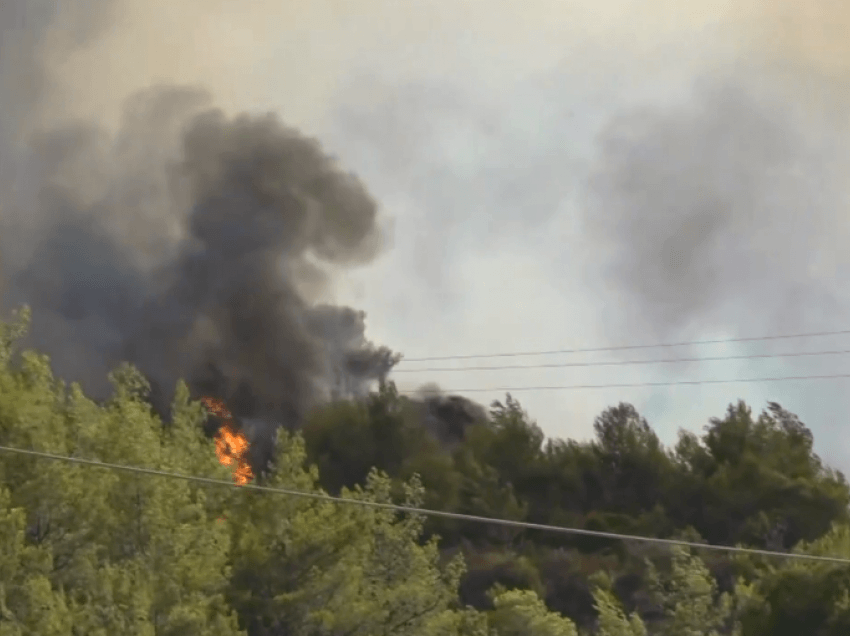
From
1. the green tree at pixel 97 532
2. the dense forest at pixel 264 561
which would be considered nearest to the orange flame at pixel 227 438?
the dense forest at pixel 264 561

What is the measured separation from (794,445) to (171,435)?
157ft

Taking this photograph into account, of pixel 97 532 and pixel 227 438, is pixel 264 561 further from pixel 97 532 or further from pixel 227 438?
pixel 227 438

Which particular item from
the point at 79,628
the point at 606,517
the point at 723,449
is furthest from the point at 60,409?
the point at 723,449

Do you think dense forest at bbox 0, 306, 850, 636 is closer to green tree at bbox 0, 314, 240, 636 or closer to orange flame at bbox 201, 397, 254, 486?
green tree at bbox 0, 314, 240, 636

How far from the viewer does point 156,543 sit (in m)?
31.0

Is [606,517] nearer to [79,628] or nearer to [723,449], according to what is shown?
[723,449]

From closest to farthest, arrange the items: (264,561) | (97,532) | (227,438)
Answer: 1. (97,532)
2. (264,561)
3. (227,438)

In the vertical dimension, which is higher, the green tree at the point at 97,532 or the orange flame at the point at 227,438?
the orange flame at the point at 227,438

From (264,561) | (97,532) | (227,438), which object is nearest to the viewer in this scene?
(97,532)

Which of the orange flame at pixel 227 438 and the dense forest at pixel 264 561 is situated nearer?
the dense forest at pixel 264 561

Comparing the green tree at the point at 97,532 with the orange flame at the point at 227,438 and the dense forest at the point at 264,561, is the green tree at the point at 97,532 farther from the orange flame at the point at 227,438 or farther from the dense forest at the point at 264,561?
the orange flame at the point at 227,438

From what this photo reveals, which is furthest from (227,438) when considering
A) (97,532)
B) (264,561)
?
(97,532)

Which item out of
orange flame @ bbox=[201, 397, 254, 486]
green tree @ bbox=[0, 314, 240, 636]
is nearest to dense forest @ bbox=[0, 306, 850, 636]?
green tree @ bbox=[0, 314, 240, 636]

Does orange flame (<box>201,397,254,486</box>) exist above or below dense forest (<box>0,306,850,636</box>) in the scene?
above
